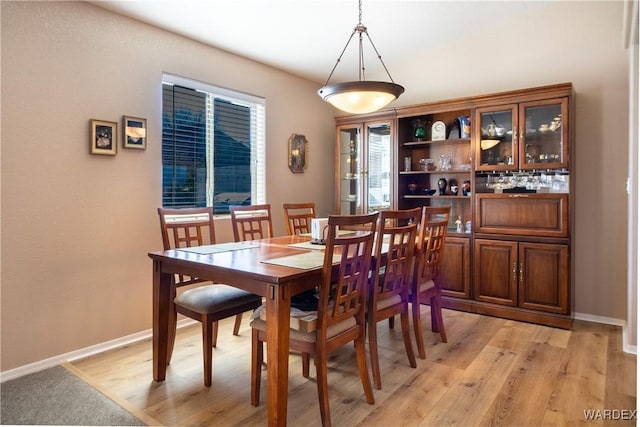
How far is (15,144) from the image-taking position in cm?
239

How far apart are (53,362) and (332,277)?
2.05 meters

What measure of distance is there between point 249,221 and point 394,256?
4.59 ft

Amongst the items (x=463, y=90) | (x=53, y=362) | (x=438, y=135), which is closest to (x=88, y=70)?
(x=53, y=362)

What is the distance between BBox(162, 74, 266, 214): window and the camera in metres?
3.31

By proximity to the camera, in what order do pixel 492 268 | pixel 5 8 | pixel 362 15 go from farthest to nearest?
1. pixel 492 268
2. pixel 362 15
3. pixel 5 8

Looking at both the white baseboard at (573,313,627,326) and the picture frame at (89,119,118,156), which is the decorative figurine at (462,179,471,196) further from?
the picture frame at (89,119,118,156)

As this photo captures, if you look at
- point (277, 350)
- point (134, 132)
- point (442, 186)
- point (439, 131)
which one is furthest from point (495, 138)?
point (134, 132)

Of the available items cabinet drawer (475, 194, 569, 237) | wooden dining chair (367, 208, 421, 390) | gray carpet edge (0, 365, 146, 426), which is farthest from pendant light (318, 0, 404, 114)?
gray carpet edge (0, 365, 146, 426)

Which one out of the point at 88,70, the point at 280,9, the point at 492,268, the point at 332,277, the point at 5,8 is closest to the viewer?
the point at 332,277

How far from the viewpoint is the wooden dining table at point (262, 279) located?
1719 mm

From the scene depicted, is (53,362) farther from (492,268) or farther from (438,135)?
(438,135)

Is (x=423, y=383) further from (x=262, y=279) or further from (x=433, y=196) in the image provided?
(x=433, y=196)

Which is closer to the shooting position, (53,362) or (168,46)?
(53,362)

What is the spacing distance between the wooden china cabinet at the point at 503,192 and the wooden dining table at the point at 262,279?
6.14 feet
